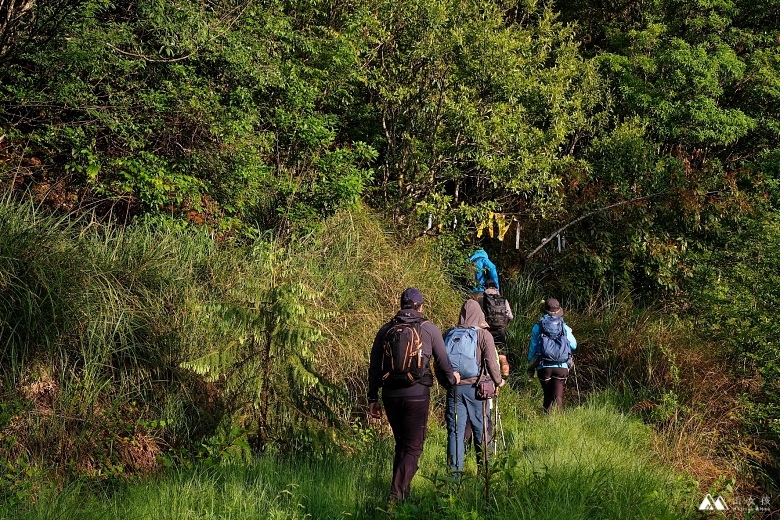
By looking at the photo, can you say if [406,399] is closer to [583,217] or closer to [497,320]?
[497,320]

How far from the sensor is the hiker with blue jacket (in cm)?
1003

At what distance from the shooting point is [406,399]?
6500mm

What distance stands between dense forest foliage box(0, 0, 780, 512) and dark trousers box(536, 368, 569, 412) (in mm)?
1423

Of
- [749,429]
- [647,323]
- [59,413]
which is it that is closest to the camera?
[59,413]

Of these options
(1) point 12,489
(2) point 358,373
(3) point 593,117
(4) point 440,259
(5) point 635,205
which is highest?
(3) point 593,117

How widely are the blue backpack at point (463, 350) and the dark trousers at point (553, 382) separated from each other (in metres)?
2.91

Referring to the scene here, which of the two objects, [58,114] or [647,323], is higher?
[58,114]

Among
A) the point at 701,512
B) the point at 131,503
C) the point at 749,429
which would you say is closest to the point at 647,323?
the point at 749,429

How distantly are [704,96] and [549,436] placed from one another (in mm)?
10796

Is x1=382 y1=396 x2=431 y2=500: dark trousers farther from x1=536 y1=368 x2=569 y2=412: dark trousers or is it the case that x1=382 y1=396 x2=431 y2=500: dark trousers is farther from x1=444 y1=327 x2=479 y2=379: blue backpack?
x1=536 y1=368 x2=569 y2=412: dark trousers

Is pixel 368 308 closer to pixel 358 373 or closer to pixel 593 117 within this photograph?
pixel 358 373

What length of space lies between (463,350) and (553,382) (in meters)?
3.15

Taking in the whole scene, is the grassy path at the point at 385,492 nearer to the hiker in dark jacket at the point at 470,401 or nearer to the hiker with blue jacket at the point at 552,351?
the hiker in dark jacket at the point at 470,401

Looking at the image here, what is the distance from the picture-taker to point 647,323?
13578 mm
